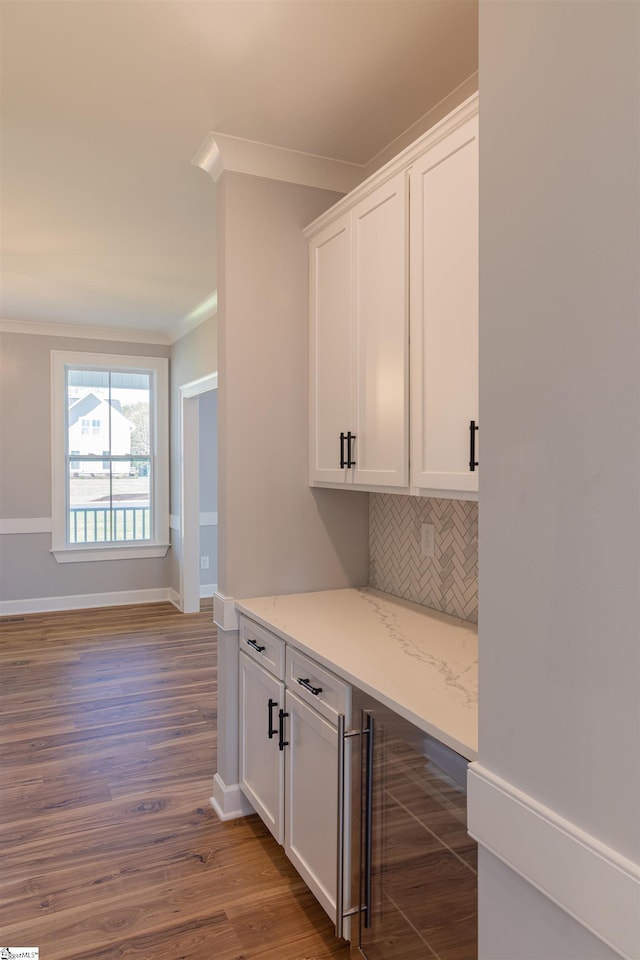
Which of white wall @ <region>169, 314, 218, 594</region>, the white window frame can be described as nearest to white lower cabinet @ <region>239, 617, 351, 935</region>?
white wall @ <region>169, 314, 218, 594</region>

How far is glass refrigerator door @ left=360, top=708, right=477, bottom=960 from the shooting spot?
1.32 meters

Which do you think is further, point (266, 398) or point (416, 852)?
point (266, 398)

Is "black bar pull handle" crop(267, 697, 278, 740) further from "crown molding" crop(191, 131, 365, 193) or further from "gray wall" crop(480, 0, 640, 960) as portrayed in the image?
"crown molding" crop(191, 131, 365, 193)

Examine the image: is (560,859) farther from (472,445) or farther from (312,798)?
(312,798)

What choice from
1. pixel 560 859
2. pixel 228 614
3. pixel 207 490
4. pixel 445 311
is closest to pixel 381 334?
pixel 445 311

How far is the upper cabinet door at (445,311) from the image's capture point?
1748 millimetres

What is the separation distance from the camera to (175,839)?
2541mm

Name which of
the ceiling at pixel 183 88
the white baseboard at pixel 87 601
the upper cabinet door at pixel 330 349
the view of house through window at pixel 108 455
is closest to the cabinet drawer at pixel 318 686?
the upper cabinet door at pixel 330 349

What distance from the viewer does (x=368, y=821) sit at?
1687 mm

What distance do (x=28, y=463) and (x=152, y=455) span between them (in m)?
1.17

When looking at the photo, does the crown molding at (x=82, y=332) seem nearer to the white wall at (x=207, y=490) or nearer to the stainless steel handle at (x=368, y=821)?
the white wall at (x=207, y=490)

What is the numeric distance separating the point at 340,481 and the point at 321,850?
124 centimetres

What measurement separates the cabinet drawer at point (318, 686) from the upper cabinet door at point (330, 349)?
73 centimetres

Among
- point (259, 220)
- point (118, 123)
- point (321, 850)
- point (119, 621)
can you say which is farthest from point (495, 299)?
point (119, 621)
